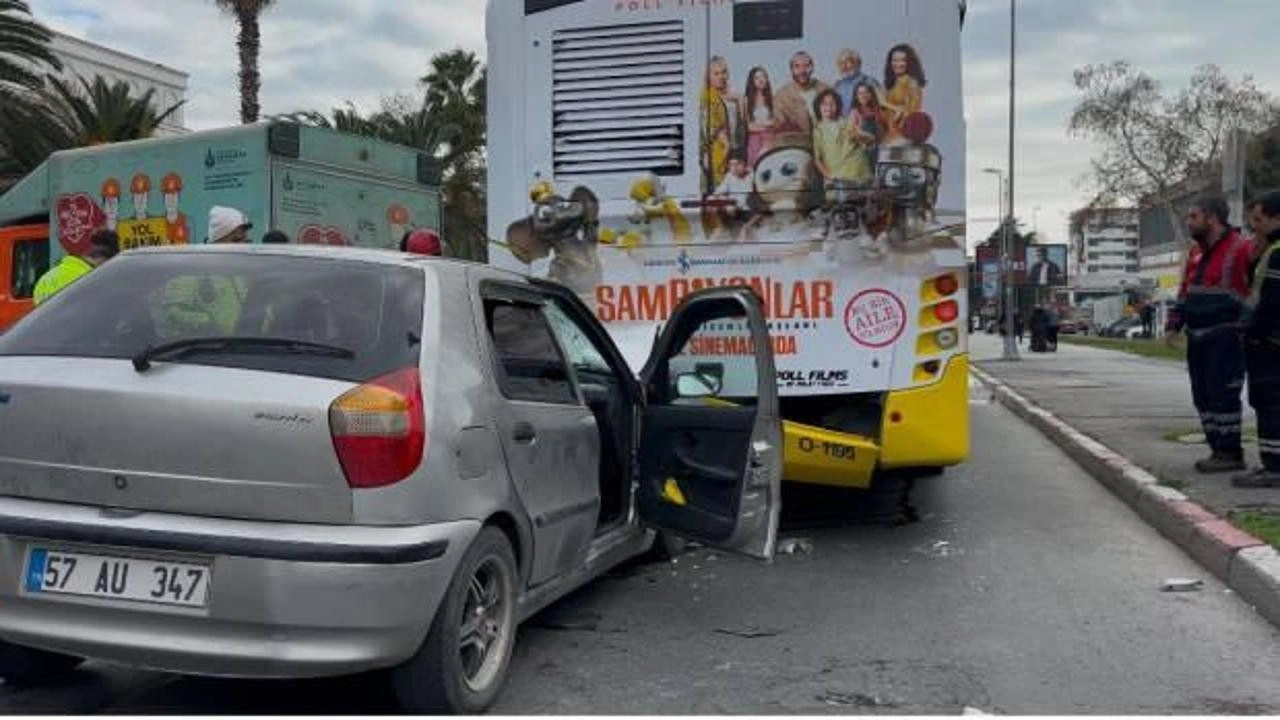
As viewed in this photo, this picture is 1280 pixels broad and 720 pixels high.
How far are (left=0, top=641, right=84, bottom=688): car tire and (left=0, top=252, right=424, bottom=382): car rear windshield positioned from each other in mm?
1065

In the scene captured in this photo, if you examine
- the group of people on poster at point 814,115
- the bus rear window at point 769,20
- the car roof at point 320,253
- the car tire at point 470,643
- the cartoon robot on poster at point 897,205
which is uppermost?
the bus rear window at point 769,20

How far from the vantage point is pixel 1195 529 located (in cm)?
689

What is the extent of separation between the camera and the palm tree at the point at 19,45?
25547 mm

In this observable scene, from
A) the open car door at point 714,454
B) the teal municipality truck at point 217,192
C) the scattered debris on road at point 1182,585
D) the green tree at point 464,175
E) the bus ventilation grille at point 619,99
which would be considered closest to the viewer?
the open car door at point 714,454

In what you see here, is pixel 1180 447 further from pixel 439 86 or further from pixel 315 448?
pixel 439 86

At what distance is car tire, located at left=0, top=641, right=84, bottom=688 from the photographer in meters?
4.27

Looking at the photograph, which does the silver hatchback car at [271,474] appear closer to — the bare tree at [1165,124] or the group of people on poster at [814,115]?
the group of people on poster at [814,115]

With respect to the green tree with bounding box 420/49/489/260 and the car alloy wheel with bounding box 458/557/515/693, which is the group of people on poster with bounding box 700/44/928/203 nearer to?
the car alloy wheel with bounding box 458/557/515/693

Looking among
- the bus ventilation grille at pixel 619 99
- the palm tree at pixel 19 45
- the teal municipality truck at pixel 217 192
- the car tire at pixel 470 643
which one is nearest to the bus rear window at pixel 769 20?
the bus ventilation grille at pixel 619 99

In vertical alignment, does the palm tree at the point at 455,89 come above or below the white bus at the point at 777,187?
above

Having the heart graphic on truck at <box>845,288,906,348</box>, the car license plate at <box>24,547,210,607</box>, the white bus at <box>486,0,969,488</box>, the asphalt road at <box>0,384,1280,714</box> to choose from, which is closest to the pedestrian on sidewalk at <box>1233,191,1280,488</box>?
the asphalt road at <box>0,384,1280,714</box>

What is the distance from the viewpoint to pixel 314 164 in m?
12.0

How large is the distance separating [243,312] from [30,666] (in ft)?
4.91

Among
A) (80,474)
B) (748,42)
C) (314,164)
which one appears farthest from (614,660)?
(314,164)
